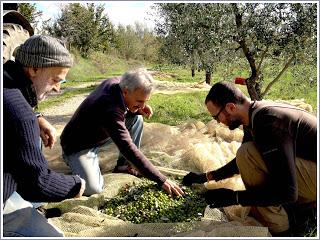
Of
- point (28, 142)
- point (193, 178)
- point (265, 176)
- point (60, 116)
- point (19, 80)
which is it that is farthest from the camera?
point (60, 116)

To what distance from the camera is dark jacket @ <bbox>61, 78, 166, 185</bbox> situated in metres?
3.81

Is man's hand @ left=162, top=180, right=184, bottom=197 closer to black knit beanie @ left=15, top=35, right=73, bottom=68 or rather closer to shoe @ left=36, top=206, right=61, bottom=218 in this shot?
shoe @ left=36, top=206, right=61, bottom=218

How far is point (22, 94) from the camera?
8.85ft

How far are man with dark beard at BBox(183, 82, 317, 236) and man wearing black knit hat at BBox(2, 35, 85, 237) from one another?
4.02 ft

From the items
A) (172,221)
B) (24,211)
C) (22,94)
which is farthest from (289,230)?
(22,94)

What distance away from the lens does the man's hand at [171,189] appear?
3.81 m

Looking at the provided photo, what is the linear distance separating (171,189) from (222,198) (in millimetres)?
560

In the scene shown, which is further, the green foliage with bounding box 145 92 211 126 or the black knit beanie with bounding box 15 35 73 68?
the green foliage with bounding box 145 92 211 126

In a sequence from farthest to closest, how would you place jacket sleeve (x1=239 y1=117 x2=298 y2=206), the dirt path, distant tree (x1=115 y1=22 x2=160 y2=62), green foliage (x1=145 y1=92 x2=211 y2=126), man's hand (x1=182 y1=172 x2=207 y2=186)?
distant tree (x1=115 y1=22 x2=160 y2=62), green foliage (x1=145 y1=92 x2=211 y2=126), the dirt path, man's hand (x1=182 y1=172 x2=207 y2=186), jacket sleeve (x1=239 y1=117 x2=298 y2=206)

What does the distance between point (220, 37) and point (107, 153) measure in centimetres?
362

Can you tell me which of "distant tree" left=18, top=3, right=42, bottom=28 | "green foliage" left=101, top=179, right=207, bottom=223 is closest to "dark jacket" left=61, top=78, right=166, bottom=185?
"green foliage" left=101, top=179, right=207, bottom=223

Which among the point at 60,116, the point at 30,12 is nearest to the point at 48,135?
the point at 60,116

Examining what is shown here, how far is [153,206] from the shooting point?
12.6 ft

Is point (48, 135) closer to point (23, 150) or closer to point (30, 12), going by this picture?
point (23, 150)
